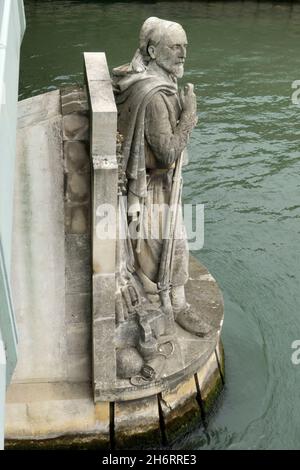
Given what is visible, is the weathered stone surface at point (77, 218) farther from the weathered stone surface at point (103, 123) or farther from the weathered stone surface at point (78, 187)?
the weathered stone surface at point (103, 123)

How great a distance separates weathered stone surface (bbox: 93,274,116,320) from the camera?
6.34 metres

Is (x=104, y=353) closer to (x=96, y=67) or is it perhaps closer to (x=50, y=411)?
(x=50, y=411)

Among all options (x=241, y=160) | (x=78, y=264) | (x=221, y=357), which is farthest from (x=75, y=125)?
(x=241, y=160)

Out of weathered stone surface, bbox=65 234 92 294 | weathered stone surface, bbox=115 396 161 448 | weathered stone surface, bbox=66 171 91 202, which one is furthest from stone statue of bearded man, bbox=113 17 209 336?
weathered stone surface, bbox=115 396 161 448

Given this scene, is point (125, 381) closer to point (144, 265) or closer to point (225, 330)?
point (144, 265)

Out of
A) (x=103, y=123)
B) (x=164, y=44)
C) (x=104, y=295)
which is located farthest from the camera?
(x=104, y=295)

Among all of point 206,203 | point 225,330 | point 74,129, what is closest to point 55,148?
point 74,129

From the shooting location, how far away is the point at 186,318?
7.47 m

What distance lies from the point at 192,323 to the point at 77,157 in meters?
2.42

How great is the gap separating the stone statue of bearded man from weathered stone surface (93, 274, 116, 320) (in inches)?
25.3

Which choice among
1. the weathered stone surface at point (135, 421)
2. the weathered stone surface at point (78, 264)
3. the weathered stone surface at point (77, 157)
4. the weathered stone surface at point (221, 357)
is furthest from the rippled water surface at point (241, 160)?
the weathered stone surface at point (77, 157)

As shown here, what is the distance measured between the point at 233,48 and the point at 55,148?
14.7 m

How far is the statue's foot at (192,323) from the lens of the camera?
7.40 metres

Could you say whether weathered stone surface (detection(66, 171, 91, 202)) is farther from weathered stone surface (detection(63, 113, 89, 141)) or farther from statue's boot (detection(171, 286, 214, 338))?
statue's boot (detection(171, 286, 214, 338))
